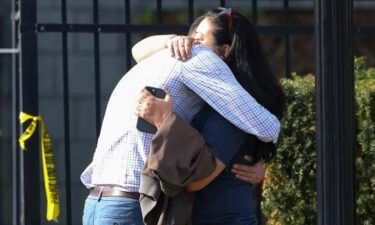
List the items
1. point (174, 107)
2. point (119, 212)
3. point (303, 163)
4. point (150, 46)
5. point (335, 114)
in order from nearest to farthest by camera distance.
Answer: point (335, 114) → point (119, 212) → point (174, 107) → point (150, 46) → point (303, 163)

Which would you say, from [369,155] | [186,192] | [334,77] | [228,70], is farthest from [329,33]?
[369,155]

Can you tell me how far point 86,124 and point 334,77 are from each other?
4.46 metres

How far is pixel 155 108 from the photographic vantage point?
115 inches

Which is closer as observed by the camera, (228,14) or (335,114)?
(335,114)

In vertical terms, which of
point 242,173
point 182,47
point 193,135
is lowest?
point 242,173

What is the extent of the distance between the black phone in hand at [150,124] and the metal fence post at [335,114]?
1.74 ft

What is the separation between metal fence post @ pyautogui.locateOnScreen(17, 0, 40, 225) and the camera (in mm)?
4406

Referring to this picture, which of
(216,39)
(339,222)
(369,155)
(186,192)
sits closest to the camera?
(339,222)

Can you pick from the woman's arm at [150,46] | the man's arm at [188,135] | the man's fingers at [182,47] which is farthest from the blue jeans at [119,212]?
the woman's arm at [150,46]

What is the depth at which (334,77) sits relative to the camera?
273cm

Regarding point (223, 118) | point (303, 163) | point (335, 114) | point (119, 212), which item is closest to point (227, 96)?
point (223, 118)

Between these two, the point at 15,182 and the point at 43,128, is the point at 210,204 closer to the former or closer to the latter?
the point at 43,128

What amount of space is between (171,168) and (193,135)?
13cm

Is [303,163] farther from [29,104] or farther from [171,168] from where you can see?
[171,168]
